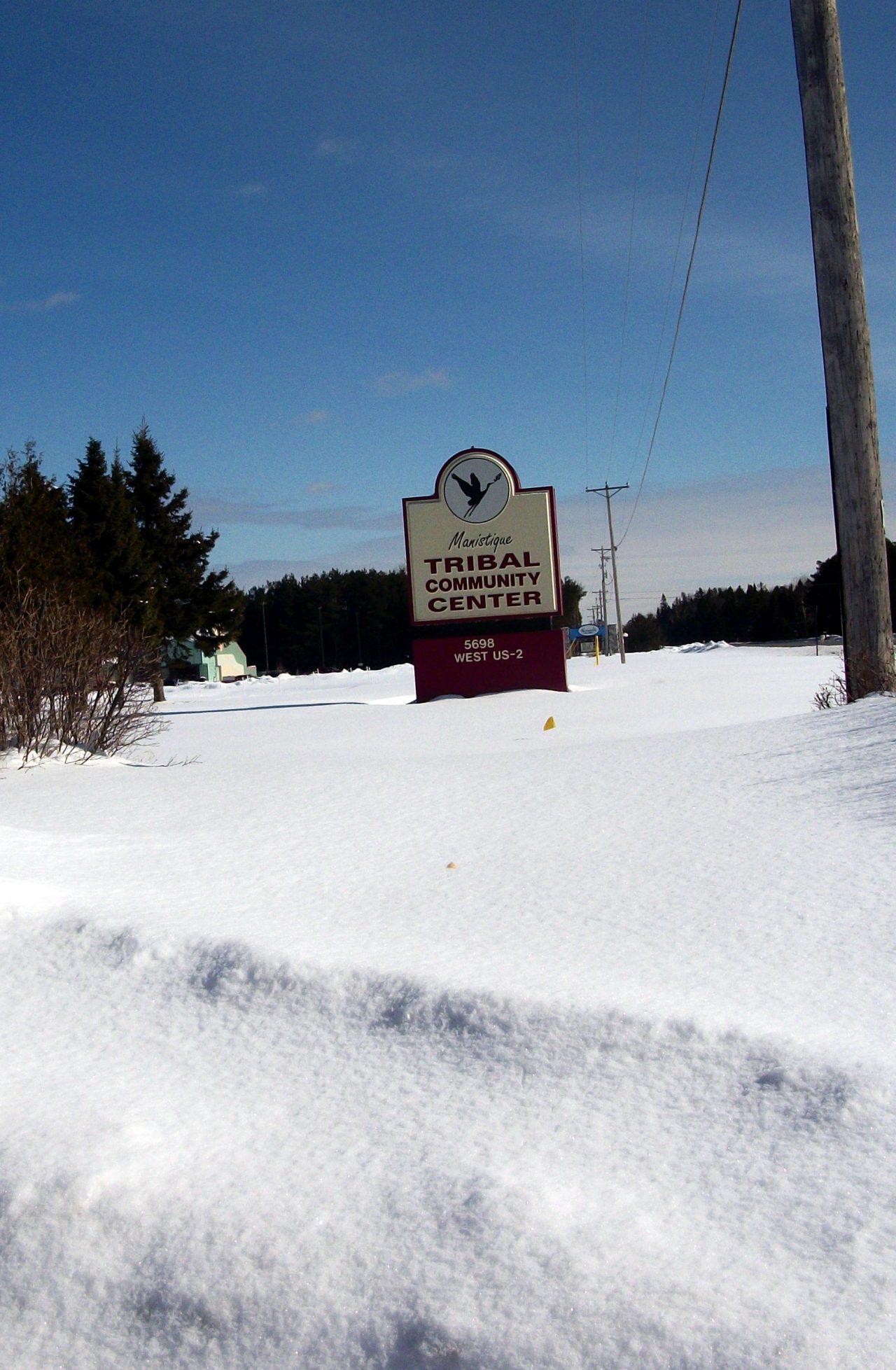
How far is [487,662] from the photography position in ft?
71.4

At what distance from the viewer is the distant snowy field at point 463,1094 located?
2141mm

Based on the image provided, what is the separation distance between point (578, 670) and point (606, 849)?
27934 mm

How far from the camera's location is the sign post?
2177 cm

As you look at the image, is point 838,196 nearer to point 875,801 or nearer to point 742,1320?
point 875,801

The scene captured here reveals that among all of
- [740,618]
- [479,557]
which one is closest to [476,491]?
[479,557]

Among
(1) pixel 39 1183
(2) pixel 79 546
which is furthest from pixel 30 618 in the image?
(2) pixel 79 546

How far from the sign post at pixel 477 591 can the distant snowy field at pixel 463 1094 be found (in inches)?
625

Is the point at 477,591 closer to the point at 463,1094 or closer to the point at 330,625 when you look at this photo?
the point at 463,1094

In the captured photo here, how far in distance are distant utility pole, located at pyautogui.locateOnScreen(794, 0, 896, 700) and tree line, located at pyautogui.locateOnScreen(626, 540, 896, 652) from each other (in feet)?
207

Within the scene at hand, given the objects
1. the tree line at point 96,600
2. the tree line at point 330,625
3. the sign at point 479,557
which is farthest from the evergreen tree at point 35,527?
the tree line at point 330,625

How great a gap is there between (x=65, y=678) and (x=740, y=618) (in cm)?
11684

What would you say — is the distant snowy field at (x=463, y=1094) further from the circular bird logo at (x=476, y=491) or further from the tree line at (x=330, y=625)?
the tree line at (x=330, y=625)

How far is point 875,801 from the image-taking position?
17.6 ft

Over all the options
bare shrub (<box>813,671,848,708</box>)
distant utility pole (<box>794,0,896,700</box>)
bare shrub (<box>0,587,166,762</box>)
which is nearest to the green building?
bare shrub (<box>0,587,166,762</box>)
